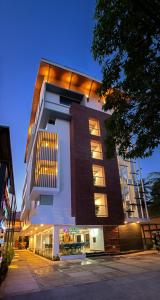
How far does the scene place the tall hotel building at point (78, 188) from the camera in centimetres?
2006

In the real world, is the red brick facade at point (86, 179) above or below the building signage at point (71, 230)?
above

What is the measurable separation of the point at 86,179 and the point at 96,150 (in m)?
5.56

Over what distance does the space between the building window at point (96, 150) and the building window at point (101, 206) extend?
202 inches

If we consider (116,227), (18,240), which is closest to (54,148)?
(116,227)

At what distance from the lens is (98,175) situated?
24.8 m

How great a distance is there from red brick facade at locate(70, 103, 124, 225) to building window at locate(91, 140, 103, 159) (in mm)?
696

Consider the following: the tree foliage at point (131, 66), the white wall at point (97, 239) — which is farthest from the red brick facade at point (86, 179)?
the tree foliage at point (131, 66)

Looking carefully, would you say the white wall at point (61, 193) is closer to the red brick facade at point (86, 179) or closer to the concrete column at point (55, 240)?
the red brick facade at point (86, 179)

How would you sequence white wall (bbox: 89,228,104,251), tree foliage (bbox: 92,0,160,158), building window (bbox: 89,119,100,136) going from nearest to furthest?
tree foliage (bbox: 92,0,160,158) → white wall (bbox: 89,228,104,251) → building window (bbox: 89,119,100,136)

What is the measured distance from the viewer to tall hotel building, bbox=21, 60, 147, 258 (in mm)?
20062

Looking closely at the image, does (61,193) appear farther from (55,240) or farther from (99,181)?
(99,181)

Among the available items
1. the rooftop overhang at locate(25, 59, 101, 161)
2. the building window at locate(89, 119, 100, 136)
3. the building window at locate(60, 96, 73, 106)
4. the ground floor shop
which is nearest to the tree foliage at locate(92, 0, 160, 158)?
the ground floor shop

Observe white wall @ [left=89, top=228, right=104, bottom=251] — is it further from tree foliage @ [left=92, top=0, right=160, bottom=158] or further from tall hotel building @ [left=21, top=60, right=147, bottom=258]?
tree foliage @ [left=92, top=0, right=160, bottom=158]

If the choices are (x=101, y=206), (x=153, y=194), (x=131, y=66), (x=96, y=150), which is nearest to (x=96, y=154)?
(x=96, y=150)
